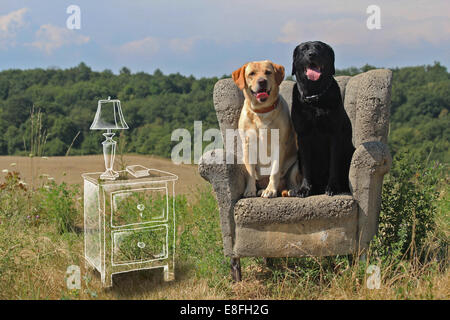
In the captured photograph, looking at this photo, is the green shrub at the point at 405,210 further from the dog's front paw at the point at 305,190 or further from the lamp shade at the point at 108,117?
the lamp shade at the point at 108,117

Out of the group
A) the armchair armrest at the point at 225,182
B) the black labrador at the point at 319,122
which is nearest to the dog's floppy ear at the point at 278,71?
the black labrador at the point at 319,122

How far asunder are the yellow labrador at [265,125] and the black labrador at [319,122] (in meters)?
0.10

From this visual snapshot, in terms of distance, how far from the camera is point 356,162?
309 centimetres

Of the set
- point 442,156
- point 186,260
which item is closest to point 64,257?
point 186,260

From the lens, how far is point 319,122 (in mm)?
3059

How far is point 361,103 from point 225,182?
123cm

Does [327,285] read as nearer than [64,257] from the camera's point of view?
Yes

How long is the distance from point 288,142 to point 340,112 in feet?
1.39

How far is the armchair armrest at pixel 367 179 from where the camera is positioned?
3057mm

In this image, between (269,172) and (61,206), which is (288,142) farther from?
(61,206)

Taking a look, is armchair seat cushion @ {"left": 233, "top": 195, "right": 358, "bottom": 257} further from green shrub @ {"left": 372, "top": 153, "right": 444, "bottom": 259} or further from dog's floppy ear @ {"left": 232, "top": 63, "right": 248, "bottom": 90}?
dog's floppy ear @ {"left": 232, "top": 63, "right": 248, "bottom": 90}

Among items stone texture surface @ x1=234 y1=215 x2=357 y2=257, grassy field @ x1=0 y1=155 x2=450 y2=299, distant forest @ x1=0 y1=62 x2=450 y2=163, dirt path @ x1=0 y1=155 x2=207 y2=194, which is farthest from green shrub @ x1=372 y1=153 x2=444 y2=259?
distant forest @ x1=0 y1=62 x2=450 y2=163

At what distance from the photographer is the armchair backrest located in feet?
10.9

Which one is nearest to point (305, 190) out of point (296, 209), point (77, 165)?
point (296, 209)
